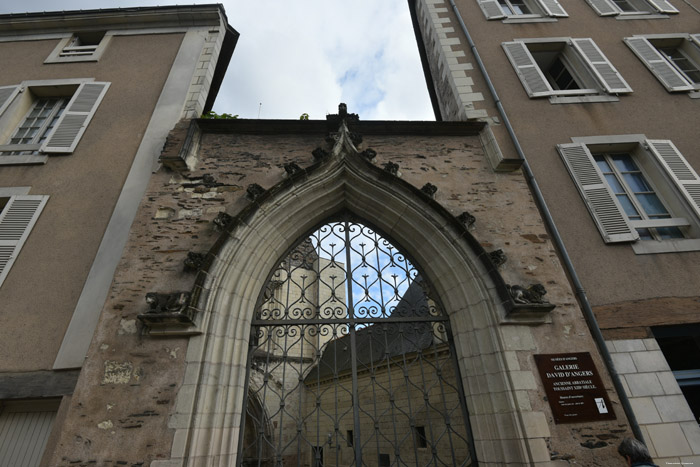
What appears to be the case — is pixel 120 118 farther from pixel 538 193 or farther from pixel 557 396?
pixel 557 396

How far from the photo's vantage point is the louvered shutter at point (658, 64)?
6070 millimetres

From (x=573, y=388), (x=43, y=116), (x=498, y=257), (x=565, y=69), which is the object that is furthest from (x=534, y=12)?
(x=43, y=116)

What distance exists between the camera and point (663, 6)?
7637 millimetres

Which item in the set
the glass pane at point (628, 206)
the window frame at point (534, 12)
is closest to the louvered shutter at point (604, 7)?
the window frame at point (534, 12)

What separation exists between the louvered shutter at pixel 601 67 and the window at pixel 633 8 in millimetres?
1573

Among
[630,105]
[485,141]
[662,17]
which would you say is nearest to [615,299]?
[485,141]

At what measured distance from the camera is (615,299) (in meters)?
4.11

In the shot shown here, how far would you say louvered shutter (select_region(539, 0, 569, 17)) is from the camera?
749cm

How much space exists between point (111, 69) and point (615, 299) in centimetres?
898

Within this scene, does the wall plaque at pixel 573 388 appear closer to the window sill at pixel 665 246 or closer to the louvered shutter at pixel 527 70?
the window sill at pixel 665 246

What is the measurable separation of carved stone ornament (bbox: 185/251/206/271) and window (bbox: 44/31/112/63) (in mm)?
5489

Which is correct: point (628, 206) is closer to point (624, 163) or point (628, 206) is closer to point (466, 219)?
point (624, 163)

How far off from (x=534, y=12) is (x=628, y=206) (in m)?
5.61

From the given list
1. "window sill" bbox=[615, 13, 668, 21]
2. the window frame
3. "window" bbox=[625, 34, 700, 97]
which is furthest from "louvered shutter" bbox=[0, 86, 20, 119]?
"window sill" bbox=[615, 13, 668, 21]
